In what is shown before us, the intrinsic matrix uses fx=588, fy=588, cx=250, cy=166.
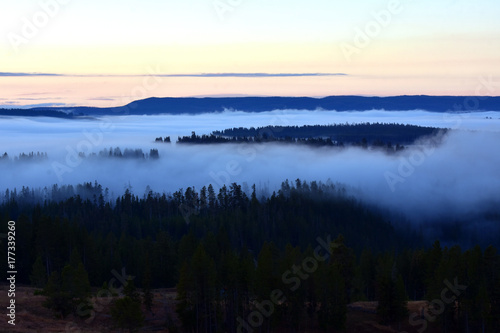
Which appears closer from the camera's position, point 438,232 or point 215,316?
point 215,316

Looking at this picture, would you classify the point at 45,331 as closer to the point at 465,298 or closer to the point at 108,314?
the point at 108,314

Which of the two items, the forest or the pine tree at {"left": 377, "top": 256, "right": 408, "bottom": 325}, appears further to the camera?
the pine tree at {"left": 377, "top": 256, "right": 408, "bottom": 325}

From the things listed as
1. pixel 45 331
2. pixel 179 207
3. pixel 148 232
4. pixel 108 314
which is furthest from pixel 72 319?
pixel 179 207

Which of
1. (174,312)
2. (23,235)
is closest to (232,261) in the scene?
(174,312)

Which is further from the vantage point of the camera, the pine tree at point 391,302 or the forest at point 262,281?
the pine tree at point 391,302

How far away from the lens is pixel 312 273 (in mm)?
62875

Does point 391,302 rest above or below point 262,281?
below

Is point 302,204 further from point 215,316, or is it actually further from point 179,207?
point 215,316

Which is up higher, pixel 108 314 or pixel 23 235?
pixel 23 235

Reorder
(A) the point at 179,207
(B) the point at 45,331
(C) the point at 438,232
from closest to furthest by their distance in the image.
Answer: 1. (B) the point at 45,331
2. (A) the point at 179,207
3. (C) the point at 438,232

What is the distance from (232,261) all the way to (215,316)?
5847mm

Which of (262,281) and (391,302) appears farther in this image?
(391,302)

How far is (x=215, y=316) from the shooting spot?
60.2m

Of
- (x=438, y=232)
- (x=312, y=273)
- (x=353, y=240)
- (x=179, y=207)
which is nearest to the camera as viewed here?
(x=312, y=273)
